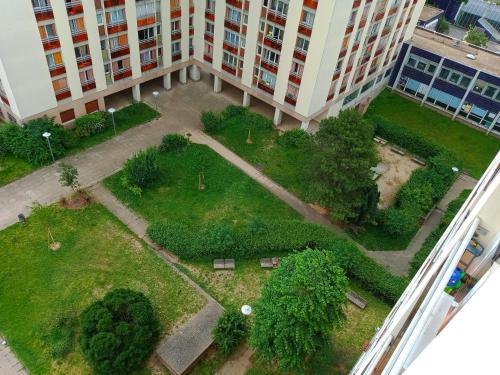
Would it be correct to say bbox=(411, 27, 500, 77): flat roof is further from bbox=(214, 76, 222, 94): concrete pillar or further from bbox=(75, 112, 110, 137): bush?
bbox=(75, 112, 110, 137): bush

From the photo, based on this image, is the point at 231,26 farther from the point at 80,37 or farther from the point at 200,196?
the point at 200,196

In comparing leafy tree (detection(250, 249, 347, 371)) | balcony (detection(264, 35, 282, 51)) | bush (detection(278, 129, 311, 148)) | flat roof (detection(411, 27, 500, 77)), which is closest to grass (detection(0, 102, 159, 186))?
bush (detection(278, 129, 311, 148))

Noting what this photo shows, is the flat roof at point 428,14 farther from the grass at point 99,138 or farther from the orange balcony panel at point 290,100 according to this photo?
the grass at point 99,138

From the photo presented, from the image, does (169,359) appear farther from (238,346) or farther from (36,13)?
(36,13)

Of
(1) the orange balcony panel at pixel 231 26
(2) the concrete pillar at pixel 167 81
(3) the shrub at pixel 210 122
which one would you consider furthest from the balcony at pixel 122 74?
(1) the orange balcony panel at pixel 231 26

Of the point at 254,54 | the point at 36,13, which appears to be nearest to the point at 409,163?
the point at 254,54

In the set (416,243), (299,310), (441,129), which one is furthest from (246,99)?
(299,310)
